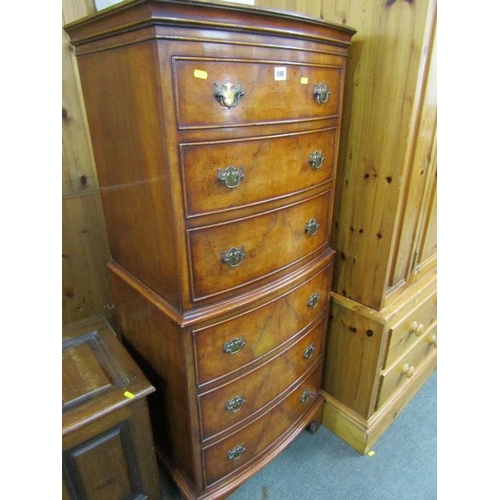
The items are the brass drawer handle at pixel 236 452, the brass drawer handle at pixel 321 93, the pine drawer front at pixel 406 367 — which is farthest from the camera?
the pine drawer front at pixel 406 367

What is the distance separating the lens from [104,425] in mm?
1052

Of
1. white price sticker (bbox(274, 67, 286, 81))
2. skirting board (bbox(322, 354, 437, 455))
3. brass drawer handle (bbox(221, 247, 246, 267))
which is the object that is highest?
white price sticker (bbox(274, 67, 286, 81))

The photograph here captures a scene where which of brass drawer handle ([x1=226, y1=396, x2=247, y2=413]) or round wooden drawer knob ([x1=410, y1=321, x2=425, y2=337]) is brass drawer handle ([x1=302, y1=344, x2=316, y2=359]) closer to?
brass drawer handle ([x1=226, y1=396, x2=247, y2=413])

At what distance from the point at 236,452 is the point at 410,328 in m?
0.87

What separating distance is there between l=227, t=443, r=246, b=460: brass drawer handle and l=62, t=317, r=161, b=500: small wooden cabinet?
26 centimetres

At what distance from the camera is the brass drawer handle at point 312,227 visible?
118cm

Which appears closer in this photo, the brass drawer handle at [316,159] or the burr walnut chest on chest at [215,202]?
the burr walnut chest on chest at [215,202]

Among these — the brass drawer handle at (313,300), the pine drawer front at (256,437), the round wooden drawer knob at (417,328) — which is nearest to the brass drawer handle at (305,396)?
the pine drawer front at (256,437)

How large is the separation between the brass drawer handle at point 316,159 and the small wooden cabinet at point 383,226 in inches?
8.8

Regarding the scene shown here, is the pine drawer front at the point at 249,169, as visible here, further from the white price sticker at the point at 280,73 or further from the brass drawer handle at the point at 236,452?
the brass drawer handle at the point at 236,452

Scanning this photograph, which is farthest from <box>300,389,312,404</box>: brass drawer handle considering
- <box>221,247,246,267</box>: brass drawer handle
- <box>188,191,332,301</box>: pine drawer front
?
<box>221,247,246,267</box>: brass drawer handle

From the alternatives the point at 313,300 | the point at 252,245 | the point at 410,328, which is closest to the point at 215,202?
the point at 252,245

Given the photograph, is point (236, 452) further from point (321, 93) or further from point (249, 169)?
point (321, 93)

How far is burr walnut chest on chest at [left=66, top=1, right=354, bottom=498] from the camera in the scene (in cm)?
79
